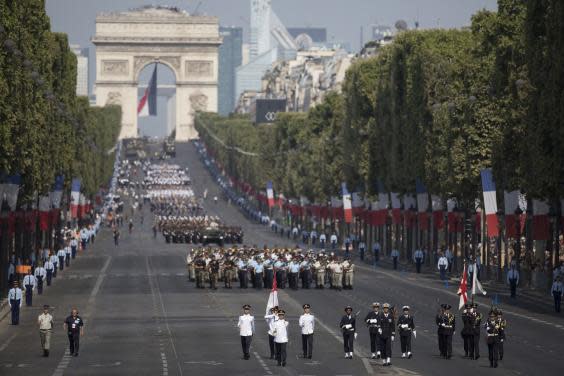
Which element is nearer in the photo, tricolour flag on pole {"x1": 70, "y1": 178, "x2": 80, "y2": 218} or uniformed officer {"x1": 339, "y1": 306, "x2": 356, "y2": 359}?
uniformed officer {"x1": 339, "y1": 306, "x2": 356, "y2": 359}

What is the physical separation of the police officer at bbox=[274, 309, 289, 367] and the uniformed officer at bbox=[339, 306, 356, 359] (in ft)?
5.75

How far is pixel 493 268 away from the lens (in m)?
102

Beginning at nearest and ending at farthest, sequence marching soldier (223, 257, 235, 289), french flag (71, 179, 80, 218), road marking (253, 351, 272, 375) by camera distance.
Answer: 1. road marking (253, 351, 272, 375)
2. marching soldier (223, 257, 235, 289)
3. french flag (71, 179, 80, 218)

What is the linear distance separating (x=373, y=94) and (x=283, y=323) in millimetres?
91140

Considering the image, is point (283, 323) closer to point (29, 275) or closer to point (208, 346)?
point (208, 346)

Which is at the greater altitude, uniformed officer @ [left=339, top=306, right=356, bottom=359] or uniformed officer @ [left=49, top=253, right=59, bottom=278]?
uniformed officer @ [left=49, top=253, right=59, bottom=278]

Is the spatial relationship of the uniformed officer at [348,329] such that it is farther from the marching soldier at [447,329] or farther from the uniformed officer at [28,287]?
the uniformed officer at [28,287]

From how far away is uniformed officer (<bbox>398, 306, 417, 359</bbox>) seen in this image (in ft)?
161

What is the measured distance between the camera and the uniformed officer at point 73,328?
50.7 metres

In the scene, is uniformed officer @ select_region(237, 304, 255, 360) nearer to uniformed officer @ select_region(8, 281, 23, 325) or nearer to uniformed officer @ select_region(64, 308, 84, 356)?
uniformed officer @ select_region(64, 308, 84, 356)

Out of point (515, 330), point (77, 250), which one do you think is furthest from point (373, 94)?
point (515, 330)

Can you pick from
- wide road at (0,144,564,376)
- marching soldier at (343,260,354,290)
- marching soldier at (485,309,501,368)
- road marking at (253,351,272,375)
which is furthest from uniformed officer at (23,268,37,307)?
marching soldier at (485,309,501,368)

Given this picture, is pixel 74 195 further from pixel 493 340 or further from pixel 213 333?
pixel 493 340

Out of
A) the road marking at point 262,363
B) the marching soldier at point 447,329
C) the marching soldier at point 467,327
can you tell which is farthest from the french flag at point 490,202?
the marching soldier at point 447,329
